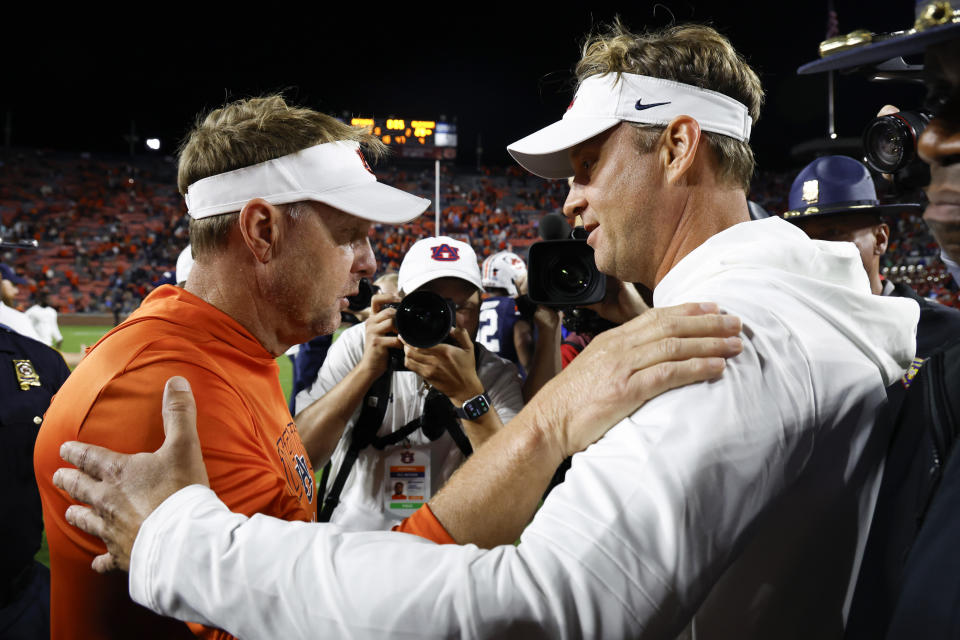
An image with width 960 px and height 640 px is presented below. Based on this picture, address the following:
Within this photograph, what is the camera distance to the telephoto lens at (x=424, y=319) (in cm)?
255

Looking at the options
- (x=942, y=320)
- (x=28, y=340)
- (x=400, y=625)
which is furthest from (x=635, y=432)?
(x=28, y=340)

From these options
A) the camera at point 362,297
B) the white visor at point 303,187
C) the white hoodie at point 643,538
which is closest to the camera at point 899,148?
the white hoodie at point 643,538

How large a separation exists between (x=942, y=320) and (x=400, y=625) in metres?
3.02

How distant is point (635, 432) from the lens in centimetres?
96

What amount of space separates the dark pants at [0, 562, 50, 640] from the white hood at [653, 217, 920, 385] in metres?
3.02

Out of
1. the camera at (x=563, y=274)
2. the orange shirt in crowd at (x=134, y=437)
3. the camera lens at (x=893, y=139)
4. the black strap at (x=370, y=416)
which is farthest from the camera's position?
the black strap at (x=370, y=416)

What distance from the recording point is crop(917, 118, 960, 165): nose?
105 cm

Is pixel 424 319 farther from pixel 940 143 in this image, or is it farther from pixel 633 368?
pixel 940 143

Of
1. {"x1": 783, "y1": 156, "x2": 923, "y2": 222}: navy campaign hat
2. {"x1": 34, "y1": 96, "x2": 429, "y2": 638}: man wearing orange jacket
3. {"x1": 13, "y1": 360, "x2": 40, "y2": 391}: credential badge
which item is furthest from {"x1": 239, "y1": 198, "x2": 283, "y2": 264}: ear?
{"x1": 783, "y1": 156, "x2": 923, "y2": 222}: navy campaign hat

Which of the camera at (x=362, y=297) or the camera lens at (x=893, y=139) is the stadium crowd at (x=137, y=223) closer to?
the camera at (x=362, y=297)

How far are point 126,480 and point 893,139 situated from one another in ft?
6.87

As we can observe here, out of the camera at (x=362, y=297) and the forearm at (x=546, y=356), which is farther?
the forearm at (x=546, y=356)

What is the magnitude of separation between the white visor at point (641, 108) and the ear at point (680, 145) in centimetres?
4

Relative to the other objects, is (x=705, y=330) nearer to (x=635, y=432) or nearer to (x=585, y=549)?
(x=635, y=432)
